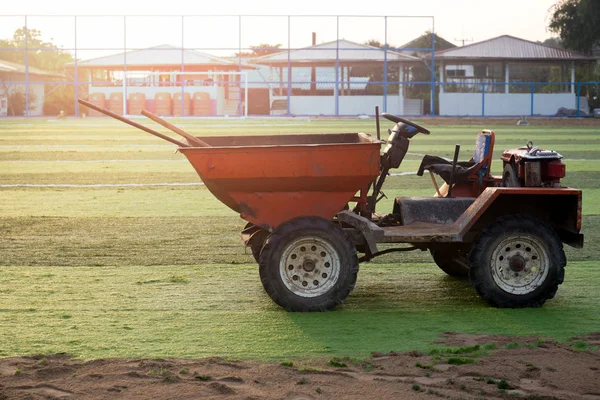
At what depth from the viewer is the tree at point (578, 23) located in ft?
202

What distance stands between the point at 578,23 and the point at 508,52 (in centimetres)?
492

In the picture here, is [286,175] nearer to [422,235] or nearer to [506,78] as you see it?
[422,235]

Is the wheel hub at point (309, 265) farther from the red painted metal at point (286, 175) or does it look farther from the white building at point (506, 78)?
the white building at point (506, 78)

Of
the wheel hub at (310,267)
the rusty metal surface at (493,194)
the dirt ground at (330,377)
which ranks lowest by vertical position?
the dirt ground at (330,377)

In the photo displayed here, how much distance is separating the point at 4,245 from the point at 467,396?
6.44 m

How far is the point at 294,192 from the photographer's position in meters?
7.37

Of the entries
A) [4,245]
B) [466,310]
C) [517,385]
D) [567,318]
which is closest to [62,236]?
[4,245]

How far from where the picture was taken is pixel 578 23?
2496 inches

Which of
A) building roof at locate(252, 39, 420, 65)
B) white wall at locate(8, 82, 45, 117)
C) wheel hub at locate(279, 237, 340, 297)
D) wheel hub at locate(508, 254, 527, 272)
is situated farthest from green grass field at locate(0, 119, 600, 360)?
white wall at locate(8, 82, 45, 117)

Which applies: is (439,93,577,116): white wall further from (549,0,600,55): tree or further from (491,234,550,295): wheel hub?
(491,234,550,295): wheel hub

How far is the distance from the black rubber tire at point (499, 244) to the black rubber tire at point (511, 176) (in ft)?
1.45

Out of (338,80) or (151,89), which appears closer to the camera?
(338,80)

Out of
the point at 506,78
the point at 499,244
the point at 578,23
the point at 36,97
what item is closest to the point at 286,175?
the point at 499,244

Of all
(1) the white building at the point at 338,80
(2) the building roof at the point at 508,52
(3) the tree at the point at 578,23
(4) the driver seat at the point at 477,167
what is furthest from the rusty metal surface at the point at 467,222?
(3) the tree at the point at 578,23
